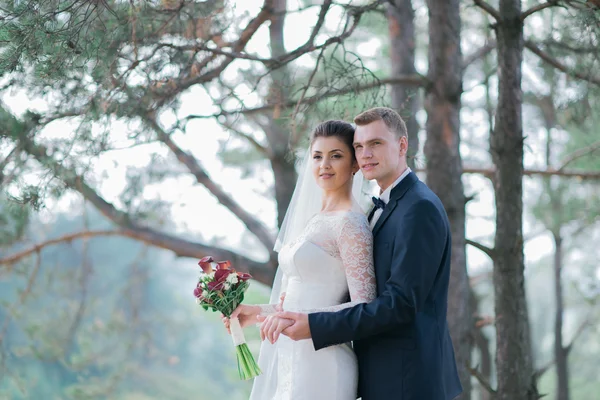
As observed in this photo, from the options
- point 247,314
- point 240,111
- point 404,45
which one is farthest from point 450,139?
point 247,314

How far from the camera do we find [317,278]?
3.33 meters

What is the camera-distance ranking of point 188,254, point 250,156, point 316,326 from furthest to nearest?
point 250,156 < point 188,254 < point 316,326

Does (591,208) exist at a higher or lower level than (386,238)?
higher

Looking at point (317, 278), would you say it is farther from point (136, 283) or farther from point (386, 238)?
A: point (136, 283)

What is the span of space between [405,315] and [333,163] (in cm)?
83

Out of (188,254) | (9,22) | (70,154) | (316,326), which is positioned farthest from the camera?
(188,254)

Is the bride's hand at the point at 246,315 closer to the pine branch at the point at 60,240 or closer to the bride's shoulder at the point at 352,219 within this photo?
the bride's shoulder at the point at 352,219

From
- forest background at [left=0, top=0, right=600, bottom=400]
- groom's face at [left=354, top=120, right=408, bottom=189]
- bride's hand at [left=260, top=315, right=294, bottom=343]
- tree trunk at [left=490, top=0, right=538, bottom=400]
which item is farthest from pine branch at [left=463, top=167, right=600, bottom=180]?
bride's hand at [left=260, top=315, right=294, bottom=343]

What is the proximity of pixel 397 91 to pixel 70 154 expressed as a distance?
3.65 meters

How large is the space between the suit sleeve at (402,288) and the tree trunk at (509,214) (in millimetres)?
2257

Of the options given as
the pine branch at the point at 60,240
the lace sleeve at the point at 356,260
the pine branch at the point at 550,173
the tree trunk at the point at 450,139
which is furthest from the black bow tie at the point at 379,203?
the pine branch at the point at 60,240

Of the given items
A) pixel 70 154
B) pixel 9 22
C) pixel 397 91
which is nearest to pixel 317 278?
pixel 9 22

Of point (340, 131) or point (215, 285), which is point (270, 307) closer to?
point (215, 285)

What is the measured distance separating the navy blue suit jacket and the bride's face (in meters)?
0.33
